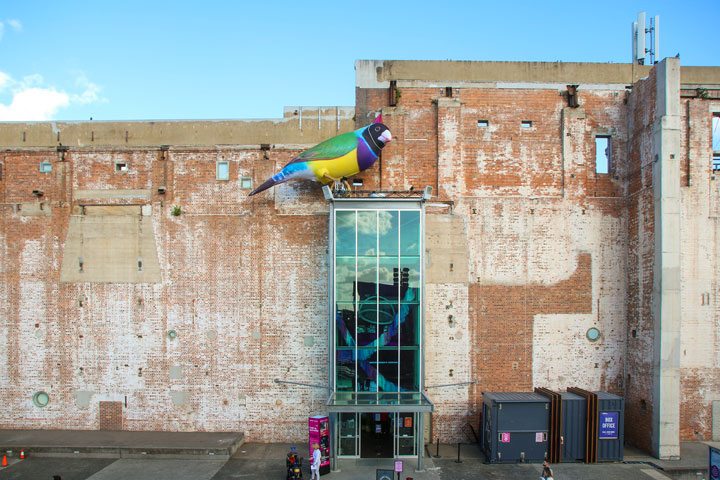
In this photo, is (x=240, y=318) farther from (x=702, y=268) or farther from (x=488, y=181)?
(x=702, y=268)

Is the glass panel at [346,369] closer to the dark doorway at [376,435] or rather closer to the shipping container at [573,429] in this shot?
the dark doorway at [376,435]

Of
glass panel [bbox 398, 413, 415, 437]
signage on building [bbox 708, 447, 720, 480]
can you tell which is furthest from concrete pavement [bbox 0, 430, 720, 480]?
signage on building [bbox 708, 447, 720, 480]

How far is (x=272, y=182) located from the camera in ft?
53.6

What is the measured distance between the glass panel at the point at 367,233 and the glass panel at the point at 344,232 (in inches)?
8.5

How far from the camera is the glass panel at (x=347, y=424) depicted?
15.0 meters

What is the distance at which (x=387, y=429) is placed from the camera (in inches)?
599

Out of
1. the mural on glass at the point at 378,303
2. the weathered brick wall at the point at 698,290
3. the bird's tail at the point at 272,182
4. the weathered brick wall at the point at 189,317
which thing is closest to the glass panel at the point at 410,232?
the mural on glass at the point at 378,303

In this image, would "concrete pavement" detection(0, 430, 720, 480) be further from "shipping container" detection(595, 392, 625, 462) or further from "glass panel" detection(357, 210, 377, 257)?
"glass panel" detection(357, 210, 377, 257)

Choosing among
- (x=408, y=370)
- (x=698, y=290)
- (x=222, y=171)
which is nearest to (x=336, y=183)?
(x=222, y=171)

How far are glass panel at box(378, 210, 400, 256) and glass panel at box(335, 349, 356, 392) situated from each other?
10.6ft

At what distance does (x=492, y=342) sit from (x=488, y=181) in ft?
17.8

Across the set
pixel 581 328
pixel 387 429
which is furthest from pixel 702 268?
pixel 387 429

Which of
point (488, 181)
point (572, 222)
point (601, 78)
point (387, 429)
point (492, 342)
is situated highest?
point (601, 78)

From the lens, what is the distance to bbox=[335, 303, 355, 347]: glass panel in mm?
15172
